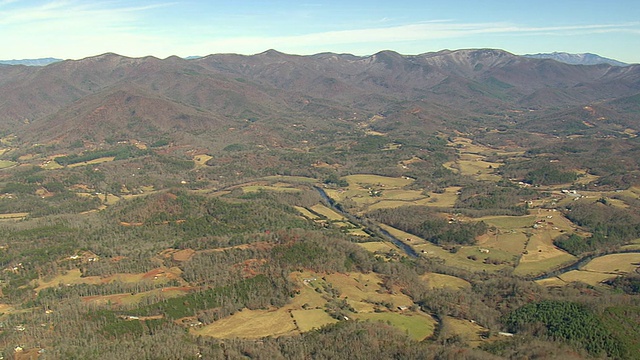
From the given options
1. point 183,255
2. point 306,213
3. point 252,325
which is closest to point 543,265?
point 306,213

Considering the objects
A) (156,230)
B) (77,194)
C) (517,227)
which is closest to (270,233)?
(156,230)

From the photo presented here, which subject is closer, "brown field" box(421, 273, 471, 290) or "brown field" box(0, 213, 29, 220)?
"brown field" box(421, 273, 471, 290)

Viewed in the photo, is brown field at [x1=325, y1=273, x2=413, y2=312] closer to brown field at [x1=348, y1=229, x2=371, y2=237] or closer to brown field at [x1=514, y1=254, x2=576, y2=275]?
brown field at [x1=348, y1=229, x2=371, y2=237]

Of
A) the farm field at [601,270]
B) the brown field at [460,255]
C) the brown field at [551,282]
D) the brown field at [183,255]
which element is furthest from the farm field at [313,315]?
the farm field at [601,270]

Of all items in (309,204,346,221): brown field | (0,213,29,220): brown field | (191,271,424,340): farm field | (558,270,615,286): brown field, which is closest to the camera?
(191,271,424,340): farm field

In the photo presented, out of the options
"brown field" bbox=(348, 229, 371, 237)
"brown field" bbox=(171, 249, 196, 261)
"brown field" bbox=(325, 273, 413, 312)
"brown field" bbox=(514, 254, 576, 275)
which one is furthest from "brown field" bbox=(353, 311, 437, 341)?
"brown field" bbox=(348, 229, 371, 237)

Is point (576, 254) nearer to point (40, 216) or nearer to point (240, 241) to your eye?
point (240, 241)

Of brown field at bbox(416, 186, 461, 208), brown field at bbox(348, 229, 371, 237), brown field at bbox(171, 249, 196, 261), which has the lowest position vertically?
brown field at bbox(348, 229, 371, 237)
